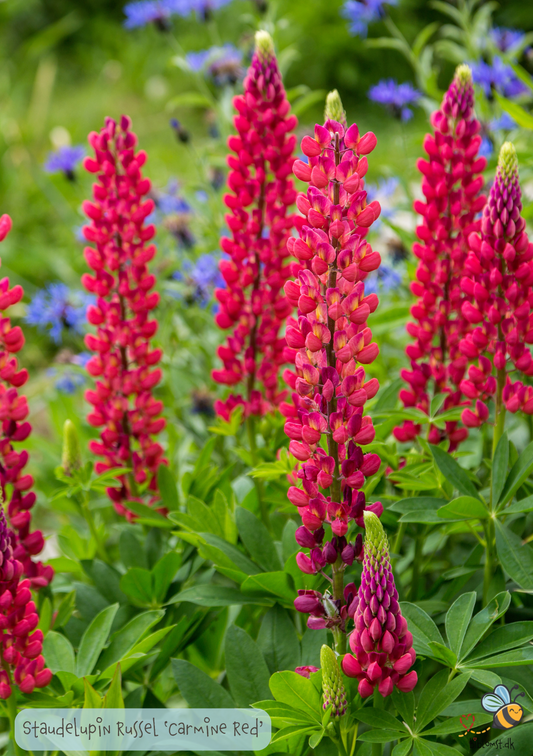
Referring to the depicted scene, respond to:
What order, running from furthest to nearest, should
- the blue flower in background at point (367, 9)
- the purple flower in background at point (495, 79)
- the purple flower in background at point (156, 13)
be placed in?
1. the purple flower in background at point (156, 13)
2. the blue flower in background at point (367, 9)
3. the purple flower in background at point (495, 79)

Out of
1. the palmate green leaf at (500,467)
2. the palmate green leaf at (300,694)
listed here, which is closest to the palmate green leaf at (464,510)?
the palmate green leaf at (500,467)

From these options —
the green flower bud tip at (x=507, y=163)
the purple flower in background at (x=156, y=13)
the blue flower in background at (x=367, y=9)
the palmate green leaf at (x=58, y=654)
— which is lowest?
the palmate green leaf at (x=58, y=654)

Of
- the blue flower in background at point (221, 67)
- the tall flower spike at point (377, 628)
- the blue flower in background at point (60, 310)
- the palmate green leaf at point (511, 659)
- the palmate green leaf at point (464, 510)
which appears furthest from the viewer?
the blue flower in background at point (221, 67)

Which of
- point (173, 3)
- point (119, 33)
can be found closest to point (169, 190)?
point (173, 3)

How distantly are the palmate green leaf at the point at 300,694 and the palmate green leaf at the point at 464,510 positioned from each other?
35 cm

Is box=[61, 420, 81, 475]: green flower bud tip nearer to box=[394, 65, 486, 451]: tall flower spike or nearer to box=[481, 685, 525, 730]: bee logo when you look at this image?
box=[394, 65, 486, 451]: tall flower spike

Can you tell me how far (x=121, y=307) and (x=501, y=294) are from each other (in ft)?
2.69

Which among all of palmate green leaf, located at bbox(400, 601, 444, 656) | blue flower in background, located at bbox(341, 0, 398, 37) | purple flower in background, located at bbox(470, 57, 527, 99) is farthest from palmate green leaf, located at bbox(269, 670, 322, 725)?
blue flower in background, located at bbox(341, 0, 398, 37)

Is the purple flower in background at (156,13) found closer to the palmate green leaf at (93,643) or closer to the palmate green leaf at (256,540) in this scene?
the palmate green leaf at (256,540)

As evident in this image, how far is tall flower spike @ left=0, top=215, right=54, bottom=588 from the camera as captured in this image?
51.2 inches

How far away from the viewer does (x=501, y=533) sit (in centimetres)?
122

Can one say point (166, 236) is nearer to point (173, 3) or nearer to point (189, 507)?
point (173, 3)

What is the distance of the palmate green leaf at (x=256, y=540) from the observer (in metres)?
1.35

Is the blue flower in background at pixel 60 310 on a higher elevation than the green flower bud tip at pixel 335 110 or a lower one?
lower
